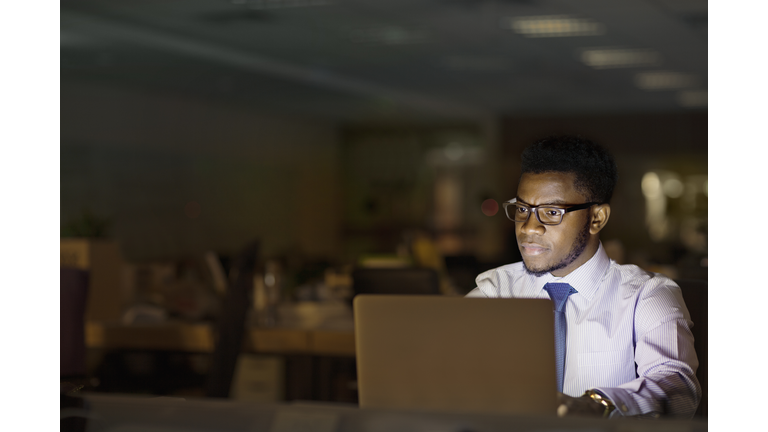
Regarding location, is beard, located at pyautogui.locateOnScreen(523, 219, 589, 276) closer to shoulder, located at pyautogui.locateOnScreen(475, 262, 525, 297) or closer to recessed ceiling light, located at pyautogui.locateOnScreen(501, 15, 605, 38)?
shoulder, located at pyautogui.locateOnScreen(475, 262, 525, 297)

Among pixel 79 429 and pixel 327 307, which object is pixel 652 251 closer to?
pixel 327 307

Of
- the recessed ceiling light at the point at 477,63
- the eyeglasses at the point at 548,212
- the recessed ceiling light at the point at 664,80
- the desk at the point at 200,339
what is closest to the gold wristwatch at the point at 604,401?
the eyeglasses at the point at 548,212

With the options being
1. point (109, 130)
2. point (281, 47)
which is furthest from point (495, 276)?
point (109, 130)

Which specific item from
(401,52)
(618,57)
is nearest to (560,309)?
(401,52)

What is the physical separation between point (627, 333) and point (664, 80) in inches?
299

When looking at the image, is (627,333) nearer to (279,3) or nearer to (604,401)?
(604,401)

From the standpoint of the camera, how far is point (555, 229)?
5.38 ft

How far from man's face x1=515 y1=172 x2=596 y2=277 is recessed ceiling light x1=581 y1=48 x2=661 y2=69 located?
5702mm

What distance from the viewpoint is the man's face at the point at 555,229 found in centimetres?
164

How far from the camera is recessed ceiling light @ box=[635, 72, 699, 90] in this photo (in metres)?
8.19

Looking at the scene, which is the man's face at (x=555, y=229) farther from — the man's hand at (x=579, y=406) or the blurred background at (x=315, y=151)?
the man's hand at (x=579, y=406)

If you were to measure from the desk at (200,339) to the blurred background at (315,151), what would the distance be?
0.03 ft

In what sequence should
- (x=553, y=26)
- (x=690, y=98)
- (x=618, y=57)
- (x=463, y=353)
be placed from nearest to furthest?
(x=463, y=353) → (x=553, y=26) → (x=618, y=57) → (x=690, y=98)

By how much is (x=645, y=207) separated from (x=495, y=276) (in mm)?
9859
